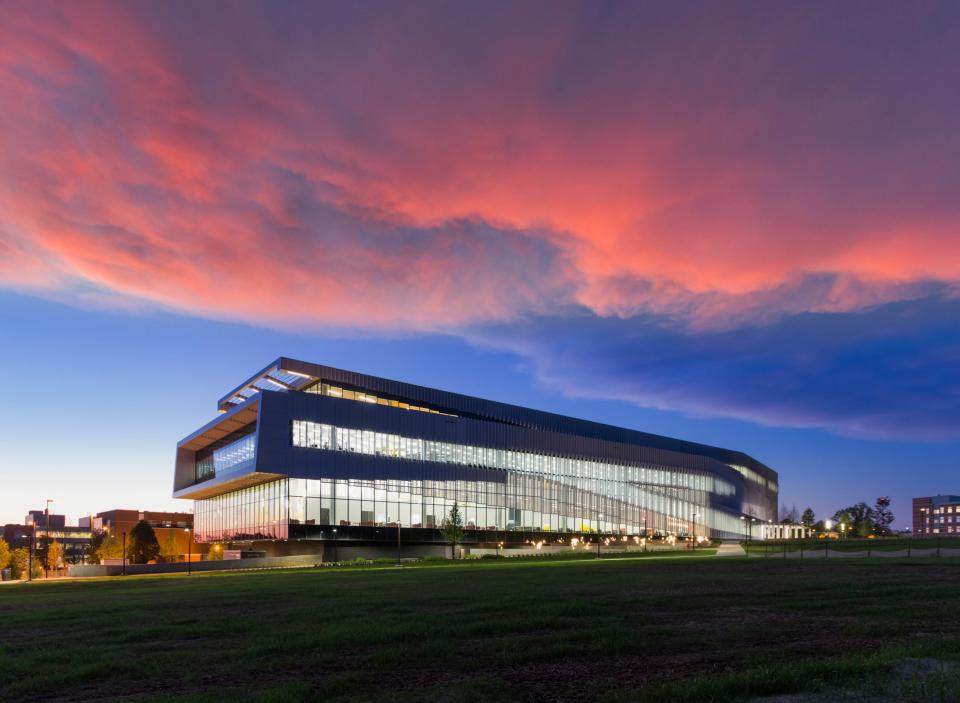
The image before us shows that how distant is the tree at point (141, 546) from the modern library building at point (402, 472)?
10.6m

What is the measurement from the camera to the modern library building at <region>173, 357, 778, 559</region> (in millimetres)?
94438

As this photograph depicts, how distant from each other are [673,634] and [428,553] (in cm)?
9123

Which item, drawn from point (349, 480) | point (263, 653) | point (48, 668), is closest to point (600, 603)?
point (263, 653)

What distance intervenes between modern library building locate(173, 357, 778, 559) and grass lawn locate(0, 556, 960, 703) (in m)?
69.2

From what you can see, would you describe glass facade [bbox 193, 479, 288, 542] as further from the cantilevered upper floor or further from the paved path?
the paved path

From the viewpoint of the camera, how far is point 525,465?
118 meters

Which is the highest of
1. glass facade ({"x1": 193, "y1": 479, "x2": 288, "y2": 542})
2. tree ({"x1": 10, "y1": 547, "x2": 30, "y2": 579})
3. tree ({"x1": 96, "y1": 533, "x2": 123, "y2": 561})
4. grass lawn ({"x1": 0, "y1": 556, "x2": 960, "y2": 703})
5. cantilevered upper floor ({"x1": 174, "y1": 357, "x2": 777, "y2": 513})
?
cantilevered upper floor ({"x1": 174, "y1": 357, "x2": 777, "y2": 513})

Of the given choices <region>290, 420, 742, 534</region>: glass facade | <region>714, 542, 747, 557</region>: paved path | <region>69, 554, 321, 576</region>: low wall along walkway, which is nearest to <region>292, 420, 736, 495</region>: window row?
<region>290, 420, 742, 534</region>: glass facade

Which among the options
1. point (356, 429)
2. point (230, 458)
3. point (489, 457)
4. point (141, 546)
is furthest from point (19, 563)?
point (489, 457)

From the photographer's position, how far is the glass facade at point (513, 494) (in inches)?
3777

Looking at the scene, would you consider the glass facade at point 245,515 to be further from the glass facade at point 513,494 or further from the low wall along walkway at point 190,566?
the low wall along walkway at point 190,566

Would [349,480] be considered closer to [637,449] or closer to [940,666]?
[637,449]

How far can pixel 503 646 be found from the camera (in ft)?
48.2

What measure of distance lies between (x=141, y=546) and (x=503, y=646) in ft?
343
